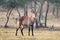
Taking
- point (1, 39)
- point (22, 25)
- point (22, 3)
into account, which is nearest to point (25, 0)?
point (22, 3)

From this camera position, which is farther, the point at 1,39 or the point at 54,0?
the point at 54,0

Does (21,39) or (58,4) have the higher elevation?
(58,4)

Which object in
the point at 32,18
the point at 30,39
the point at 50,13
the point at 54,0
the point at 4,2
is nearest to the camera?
the point at 30,39

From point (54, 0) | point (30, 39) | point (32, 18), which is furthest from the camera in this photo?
point (54, 0)

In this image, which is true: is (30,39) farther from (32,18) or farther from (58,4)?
(58,4)

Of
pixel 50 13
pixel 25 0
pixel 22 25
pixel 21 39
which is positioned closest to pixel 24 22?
pixel 22 25

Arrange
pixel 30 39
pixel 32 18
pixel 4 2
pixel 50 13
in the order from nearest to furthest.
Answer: pixel 30 39, pixel 32 18, pixel 4 2, pixel 50 13

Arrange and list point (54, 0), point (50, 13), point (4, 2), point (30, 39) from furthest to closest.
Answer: point (50, 13), point (4, 2), point (54, 0), point (30, 39)

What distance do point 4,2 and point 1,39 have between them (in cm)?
2760

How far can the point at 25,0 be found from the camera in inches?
1535

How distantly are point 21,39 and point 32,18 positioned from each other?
3477 millimetres

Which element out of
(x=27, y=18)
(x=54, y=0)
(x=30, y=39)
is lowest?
(x=30, y=39)

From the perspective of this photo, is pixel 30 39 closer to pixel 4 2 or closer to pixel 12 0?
pixel 12 0

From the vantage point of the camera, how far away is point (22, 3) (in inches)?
1576
